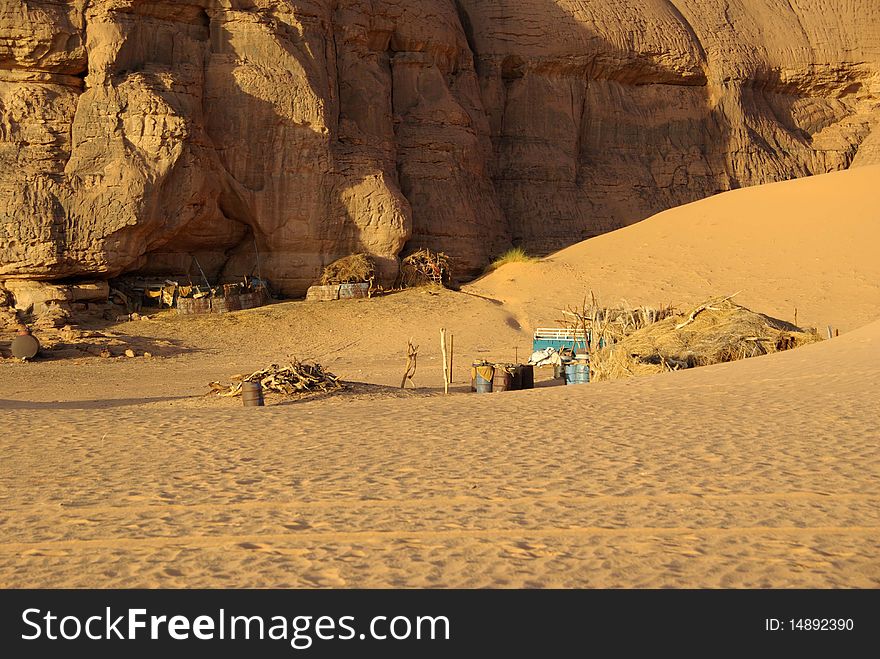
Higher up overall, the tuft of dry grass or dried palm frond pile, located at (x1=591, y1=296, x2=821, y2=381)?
the tuft of dry grass

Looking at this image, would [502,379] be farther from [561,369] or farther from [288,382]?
[288,382]

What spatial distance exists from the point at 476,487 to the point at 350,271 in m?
15.9

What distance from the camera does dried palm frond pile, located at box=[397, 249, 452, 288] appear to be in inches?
888

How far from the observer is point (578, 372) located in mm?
14562

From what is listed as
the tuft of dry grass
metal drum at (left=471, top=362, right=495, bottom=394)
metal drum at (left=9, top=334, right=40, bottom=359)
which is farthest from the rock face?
metal drum at (left=471, top=362, right=495, bottom=394)

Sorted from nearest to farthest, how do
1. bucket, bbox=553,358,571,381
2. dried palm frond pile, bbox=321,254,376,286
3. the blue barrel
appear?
the blue barrel < bucket, bbox=553,358,571,381 < dried palm frond pile, bbox=321,254,376,286

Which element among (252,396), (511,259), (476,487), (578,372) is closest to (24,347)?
(252,396)

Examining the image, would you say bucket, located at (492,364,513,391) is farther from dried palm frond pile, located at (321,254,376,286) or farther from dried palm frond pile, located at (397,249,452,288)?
dried palm frond pile, located at (397,249,452,288)

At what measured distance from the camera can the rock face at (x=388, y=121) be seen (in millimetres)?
19281

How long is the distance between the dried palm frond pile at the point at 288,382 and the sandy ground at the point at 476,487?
0.31m

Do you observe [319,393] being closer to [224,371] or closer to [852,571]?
[224,371]

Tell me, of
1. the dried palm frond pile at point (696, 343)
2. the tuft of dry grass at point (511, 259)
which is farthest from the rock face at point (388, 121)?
the dried palm frond pile at point (696, 343)

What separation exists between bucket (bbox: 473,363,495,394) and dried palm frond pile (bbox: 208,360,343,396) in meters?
2.19

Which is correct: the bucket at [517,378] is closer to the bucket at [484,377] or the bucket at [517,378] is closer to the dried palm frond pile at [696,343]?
the bucket at [484,377]
